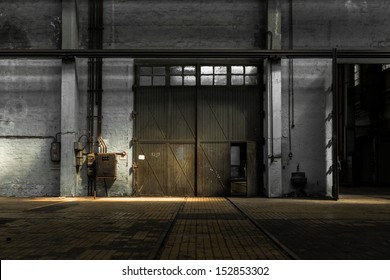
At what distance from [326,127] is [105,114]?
7.98 meters

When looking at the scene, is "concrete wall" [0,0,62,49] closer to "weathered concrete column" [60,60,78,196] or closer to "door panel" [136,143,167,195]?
"weathered concrete column" [60,60,78,196]

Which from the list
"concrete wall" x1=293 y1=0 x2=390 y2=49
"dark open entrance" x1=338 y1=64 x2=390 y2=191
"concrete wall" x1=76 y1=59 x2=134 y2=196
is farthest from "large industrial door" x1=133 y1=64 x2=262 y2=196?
"dark open entrance" x1=338 y1=64 x2=390 y2=191

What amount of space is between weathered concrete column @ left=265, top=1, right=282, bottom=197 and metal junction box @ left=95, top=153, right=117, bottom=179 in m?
5.45

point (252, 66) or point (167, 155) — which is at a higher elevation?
point (252, 66)

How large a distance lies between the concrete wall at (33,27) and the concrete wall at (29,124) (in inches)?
26.7

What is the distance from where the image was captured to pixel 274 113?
15609 mm

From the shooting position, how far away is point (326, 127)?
15.9 m

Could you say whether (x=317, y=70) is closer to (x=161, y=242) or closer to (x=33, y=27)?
(x=33, y=27)

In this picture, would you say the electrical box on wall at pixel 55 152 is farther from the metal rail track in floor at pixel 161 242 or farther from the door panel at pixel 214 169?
the metal rail track in floor at pixel 161 242

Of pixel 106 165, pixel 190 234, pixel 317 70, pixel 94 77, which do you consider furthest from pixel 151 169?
pixel 190 234

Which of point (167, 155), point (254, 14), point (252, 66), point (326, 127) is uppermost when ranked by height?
point (254, 14)

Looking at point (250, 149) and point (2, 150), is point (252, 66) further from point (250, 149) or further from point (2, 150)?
point (2, 150)

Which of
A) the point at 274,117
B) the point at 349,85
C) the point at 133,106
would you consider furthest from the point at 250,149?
the point at 349,85

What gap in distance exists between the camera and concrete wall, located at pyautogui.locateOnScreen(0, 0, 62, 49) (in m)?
16.3
